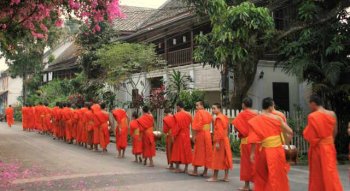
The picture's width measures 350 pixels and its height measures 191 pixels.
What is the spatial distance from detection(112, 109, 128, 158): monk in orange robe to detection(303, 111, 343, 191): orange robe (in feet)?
25.3

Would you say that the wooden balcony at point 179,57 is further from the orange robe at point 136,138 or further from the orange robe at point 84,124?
the orange robe at point 136,138

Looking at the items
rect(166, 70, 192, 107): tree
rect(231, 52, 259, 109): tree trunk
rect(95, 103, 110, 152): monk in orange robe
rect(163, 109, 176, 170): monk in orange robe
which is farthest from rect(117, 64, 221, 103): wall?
rect(163, 109, 176, 170): monk in orange robe

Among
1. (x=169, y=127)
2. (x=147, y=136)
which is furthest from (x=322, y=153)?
(x=147, y=136)

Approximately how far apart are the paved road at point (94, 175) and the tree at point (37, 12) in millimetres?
3330

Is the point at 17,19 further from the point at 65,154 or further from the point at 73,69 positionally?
the point at 73,69

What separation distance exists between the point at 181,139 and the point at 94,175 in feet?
7.15

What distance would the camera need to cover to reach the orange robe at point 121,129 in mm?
13602

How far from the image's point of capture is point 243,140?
8523mm

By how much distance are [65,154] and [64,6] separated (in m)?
5.53

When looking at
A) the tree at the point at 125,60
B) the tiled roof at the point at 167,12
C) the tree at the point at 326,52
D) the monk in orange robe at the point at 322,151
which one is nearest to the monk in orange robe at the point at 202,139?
the monk in orange robe at the point at 322,151

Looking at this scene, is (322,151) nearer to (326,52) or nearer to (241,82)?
(326,52)

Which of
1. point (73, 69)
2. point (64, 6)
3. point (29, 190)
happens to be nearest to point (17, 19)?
point (64, 6)

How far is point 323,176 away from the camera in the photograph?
6.67 meters

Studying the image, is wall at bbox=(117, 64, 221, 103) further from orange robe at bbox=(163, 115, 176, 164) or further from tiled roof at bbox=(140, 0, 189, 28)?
orange robe at bbox=(163, 115, 176, 164)
